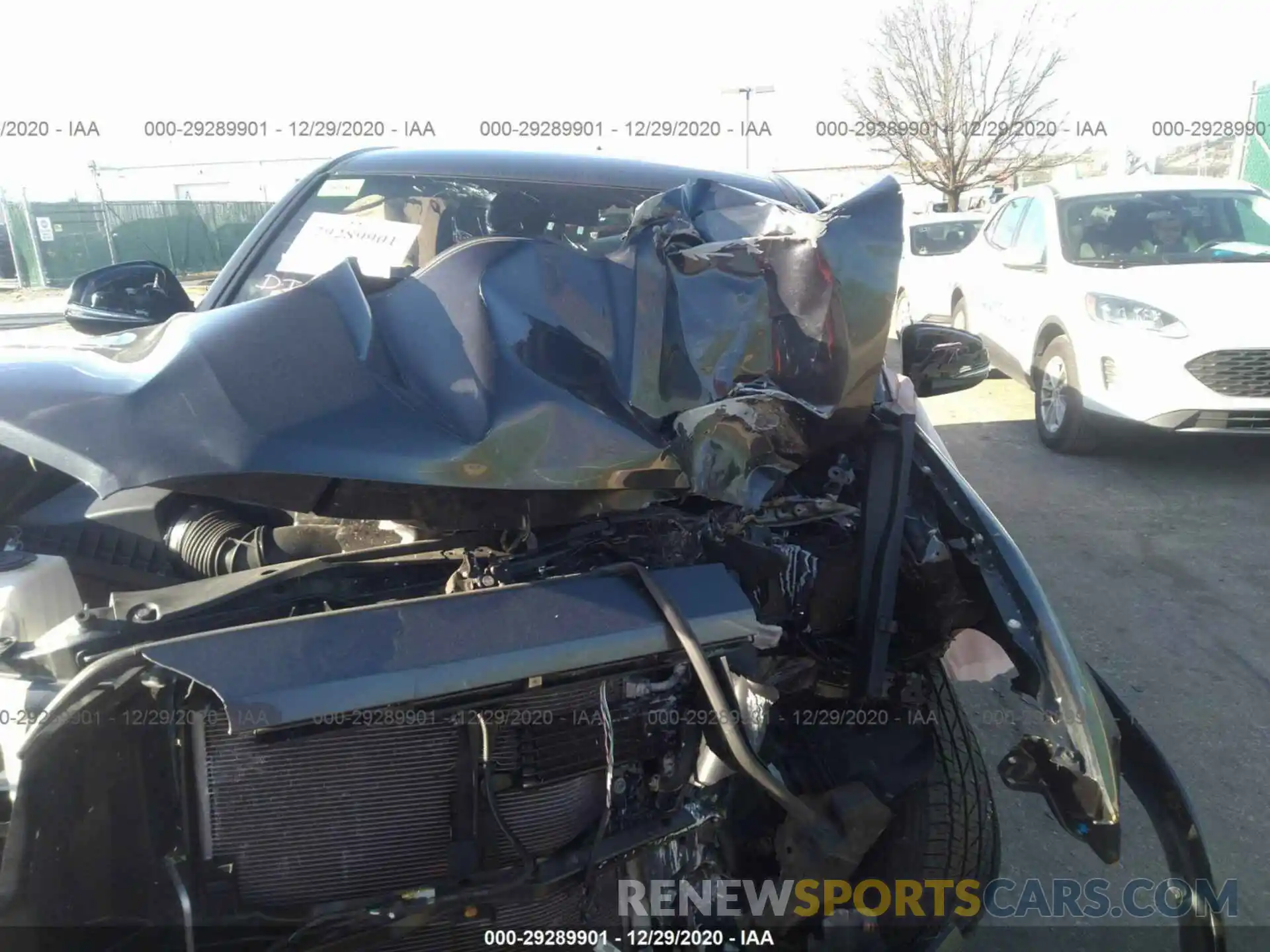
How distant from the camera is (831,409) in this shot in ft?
6.03

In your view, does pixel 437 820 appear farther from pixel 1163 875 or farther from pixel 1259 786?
pixel 1259 786

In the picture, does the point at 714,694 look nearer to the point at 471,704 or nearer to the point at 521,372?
the point at 471,704

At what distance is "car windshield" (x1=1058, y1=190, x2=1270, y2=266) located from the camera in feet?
20.5

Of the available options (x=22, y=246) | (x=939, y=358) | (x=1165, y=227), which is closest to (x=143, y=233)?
(x=22, y=246)

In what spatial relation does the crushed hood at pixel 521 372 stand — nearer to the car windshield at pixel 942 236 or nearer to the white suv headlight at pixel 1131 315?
the white suv headlight at pixel 1131 315

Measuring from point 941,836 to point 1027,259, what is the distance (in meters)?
6.01

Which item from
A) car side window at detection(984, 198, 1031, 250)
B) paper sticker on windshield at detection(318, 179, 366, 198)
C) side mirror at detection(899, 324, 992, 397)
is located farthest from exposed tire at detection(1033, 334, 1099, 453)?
paper sticker on windshield at detection(318, 179, 366, 198)

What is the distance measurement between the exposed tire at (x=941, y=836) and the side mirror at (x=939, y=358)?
1.21 m

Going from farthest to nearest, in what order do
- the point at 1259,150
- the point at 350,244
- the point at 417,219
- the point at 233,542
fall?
the point at 1259,150, the point at 417,219, the point at 350,244, the point at 233,542

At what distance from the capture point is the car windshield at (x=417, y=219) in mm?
2545

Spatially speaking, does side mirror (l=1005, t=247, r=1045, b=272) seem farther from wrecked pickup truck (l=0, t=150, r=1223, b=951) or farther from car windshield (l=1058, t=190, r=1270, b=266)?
wrecked pickup truck (l=0, t=150, r=1223, b=951)

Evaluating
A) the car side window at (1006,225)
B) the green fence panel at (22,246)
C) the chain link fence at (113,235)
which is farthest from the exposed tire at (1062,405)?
the green fence panel at (22,246)

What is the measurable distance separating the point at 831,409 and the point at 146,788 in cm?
139

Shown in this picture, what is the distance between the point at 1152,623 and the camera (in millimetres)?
3895
